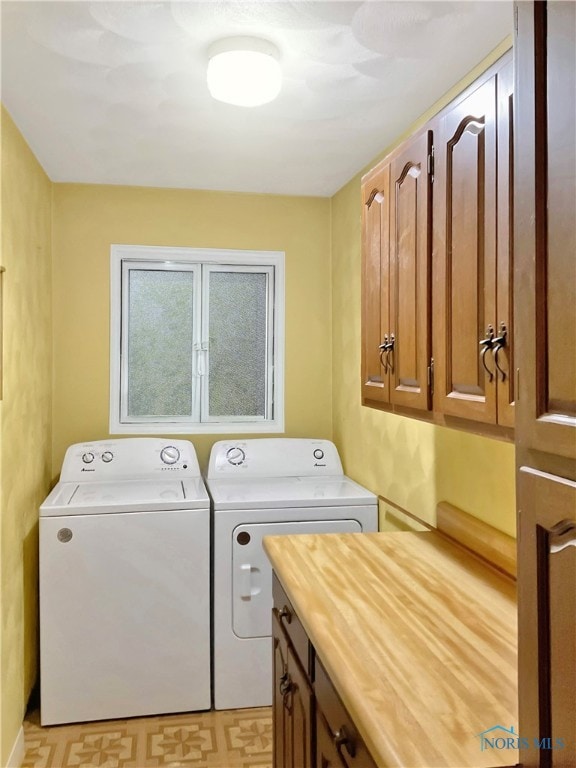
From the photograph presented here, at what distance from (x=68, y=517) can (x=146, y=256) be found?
1500mm

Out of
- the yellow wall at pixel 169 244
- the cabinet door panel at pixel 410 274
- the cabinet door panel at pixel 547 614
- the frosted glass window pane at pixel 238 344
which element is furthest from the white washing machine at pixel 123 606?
the cabinet door panel at pixel 547 614

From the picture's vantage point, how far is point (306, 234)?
3596mm

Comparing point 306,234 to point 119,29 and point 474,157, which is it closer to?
point 119,29

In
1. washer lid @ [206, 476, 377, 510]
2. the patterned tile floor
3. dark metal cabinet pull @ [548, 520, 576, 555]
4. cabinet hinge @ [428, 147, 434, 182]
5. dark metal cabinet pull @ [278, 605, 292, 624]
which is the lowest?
the patterned tile floor

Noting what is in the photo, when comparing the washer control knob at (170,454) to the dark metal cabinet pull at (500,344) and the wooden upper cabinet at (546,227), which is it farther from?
the wooden upper cabinet at (546,227)

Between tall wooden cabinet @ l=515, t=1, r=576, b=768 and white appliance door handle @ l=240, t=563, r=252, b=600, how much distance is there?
2086 mm

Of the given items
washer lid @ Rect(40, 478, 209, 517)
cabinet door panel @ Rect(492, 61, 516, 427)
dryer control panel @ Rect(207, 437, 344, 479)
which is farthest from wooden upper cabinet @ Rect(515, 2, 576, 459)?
dryer control panel @ Rect(207, 437, 344, 479)

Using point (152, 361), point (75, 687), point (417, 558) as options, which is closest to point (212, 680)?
point (75, 687)

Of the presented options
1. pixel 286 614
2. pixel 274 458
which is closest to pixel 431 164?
pixel 286 614

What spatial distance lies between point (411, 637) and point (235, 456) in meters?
2.02

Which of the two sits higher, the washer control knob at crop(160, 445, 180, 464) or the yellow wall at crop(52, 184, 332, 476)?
the yellow wall at crop(52, 184, 332, 476)

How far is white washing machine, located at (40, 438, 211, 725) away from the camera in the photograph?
8.66ft

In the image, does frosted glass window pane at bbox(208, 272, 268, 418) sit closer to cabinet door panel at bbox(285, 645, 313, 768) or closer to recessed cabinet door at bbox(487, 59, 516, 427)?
cabinet door panel at bbox(285, 645, 313, 768)

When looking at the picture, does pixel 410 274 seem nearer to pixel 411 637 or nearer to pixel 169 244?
pixel 411 637
